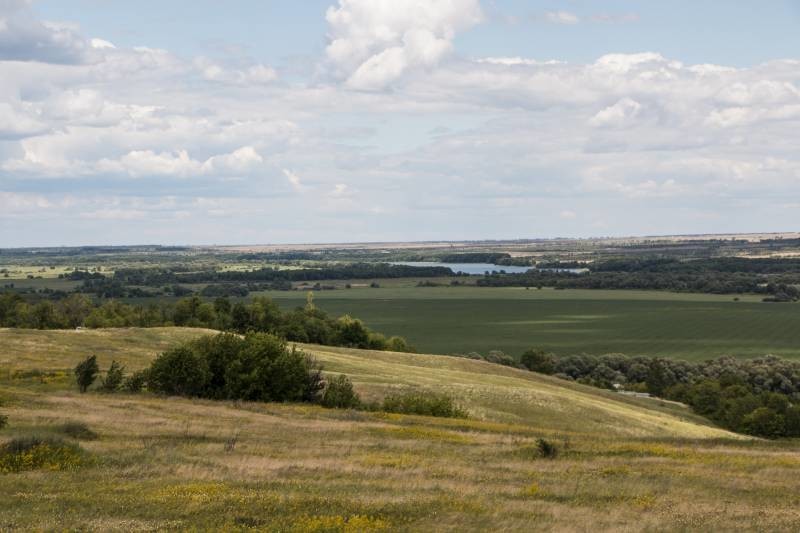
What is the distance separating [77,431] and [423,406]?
2844 centimetres

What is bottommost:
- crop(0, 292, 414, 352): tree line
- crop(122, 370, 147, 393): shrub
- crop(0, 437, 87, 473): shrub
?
crop(0, 292, 414, 352): tree line

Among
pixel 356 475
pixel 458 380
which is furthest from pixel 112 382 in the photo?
pixel 458 380

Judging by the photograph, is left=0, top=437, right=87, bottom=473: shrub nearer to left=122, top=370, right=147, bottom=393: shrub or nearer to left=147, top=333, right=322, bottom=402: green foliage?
left=147, top=333, right=322, bottom=402: green foliage

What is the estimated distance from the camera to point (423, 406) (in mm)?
56250

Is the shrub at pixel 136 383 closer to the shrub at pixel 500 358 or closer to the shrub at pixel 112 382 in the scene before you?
the shrub at pixel 112 382

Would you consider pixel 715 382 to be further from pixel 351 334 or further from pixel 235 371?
pixel 235 371

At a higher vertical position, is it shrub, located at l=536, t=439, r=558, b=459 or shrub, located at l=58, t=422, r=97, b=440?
shrub, located at l=58, t=422, r=97, b=440

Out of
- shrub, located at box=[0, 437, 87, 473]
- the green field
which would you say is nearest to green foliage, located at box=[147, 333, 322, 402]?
shrub, located at box=[0, 437, 87, 473]

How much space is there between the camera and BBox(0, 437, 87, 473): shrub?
2539 cm

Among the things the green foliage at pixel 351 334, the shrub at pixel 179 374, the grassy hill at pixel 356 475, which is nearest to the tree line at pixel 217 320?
the green foliage at pixel 351 334

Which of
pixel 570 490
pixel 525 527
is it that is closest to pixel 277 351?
→ pixel 570 490

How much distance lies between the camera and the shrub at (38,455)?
25.4m

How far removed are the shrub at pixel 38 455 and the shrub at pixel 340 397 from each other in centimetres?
2964

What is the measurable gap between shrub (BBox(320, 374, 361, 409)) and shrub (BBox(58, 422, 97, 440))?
963 inches
